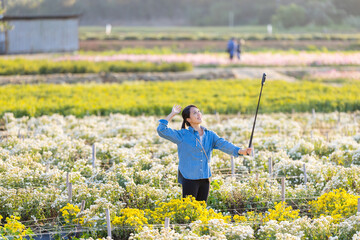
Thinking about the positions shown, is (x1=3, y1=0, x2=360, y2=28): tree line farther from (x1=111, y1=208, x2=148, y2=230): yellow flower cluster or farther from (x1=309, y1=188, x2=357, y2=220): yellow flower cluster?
(x1=111, y1=208, x2=148, y2=230): yellow flower cluster

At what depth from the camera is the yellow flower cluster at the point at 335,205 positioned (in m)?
6.78

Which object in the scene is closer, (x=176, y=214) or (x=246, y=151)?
(x=246, y=151)

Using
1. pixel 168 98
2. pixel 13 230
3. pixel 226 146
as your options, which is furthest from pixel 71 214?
pixel 168 98

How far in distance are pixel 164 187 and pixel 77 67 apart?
19.4 metres

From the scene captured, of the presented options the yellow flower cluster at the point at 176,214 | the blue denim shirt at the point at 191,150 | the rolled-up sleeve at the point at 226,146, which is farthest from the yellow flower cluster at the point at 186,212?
the rolled-up sleeve at the point at 226,146

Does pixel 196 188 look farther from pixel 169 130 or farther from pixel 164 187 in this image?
pixel 164 187

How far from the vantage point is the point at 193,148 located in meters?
6.81

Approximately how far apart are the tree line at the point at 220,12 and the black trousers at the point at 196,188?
235ft

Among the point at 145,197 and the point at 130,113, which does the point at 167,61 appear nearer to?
the point at 130,113

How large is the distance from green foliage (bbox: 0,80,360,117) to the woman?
9.38 metres

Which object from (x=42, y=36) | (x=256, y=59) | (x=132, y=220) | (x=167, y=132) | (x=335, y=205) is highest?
(x=42, y=36)

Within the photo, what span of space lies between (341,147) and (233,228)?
217 inches

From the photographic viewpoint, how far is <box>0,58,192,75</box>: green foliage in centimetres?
2623

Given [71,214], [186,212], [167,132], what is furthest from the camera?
[71,214]
